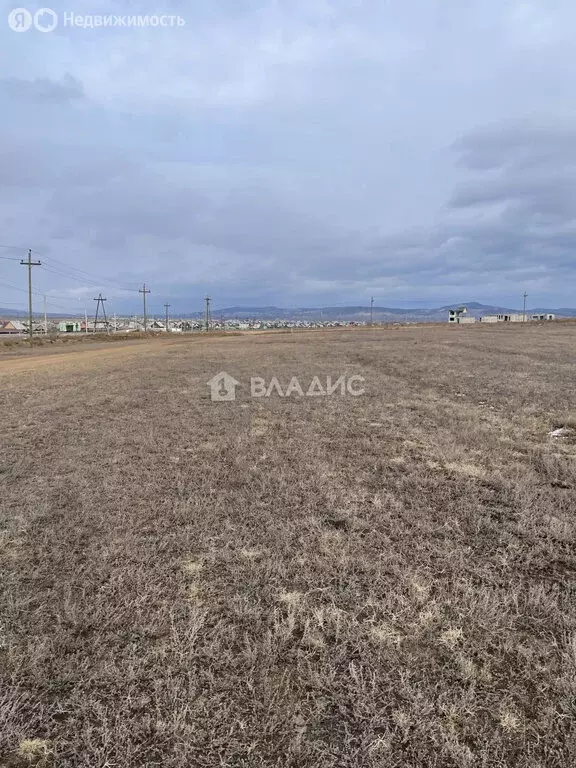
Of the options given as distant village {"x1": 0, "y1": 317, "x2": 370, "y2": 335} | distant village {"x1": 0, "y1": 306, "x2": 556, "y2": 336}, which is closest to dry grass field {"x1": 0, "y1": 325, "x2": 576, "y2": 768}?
distant village {"x1": 0, "y1": 317, "x2": 370, "y2": 335}

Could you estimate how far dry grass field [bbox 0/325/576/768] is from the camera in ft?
5.77

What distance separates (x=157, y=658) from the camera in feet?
7.11

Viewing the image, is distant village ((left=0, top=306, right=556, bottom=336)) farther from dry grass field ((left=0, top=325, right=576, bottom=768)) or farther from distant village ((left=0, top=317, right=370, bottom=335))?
dry grass field ((left=0, top=325, right=576, bottom=768))

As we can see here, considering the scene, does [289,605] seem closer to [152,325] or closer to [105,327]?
[105,327]

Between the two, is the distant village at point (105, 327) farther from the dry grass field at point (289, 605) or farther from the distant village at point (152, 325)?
the dry grass field at point (289, 605)

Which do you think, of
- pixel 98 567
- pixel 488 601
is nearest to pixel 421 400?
pixel 488 601

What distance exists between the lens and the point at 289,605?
259cm

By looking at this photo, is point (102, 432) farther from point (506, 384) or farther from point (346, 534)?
point (506, 384)

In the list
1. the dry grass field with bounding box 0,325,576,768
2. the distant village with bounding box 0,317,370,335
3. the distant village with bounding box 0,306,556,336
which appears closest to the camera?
the dry grass field with bounding box 0,325,576,768

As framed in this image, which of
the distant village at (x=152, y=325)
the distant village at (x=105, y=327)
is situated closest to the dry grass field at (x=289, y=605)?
the distant village at (x=105, y=327)

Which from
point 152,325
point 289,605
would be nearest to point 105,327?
point 152,325

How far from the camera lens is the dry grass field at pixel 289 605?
1759mm

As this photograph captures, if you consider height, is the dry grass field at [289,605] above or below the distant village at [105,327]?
below

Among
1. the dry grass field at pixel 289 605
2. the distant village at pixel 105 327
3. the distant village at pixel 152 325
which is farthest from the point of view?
the distant village at pixel 152 325
